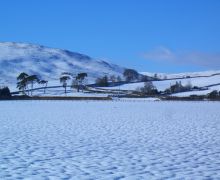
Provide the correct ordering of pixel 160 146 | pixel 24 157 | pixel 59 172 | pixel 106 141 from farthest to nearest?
1. pixel 106 141
2. pixel 160 146
3. pixel 24 157
4. pixel 59 172

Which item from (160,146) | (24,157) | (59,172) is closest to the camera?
(59,172)

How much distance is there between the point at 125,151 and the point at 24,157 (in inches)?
116

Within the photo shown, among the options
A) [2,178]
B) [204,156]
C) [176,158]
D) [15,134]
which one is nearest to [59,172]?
[2,178]

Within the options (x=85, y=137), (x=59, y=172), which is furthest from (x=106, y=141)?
(x=59, y=172)

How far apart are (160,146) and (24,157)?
14.8 ft

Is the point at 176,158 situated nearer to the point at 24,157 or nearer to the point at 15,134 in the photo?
the point at 24,157

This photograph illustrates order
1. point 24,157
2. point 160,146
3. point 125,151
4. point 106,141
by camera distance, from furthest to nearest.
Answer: point 106,141 < point 160,146 < point 125,151 < point 24,157

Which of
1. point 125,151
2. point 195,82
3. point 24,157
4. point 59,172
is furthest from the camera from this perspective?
point 195,82

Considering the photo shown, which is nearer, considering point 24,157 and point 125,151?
point 24,157

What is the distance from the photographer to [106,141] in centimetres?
1497

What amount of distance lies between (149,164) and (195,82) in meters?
176

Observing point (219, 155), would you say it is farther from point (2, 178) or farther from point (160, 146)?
point (2, 178)

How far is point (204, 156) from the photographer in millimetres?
11711

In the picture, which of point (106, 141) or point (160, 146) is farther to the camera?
point (106, 141)
